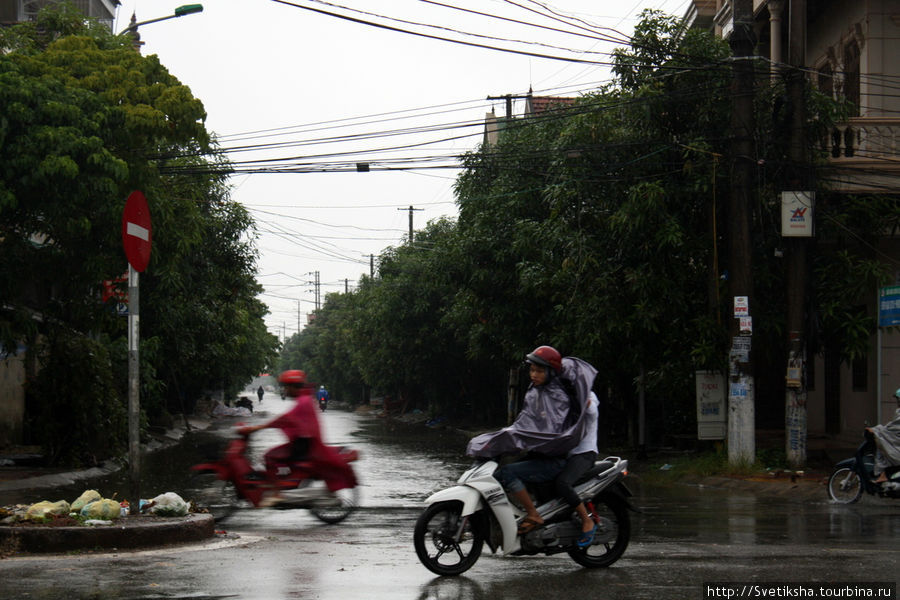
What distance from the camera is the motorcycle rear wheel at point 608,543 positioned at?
7.86m

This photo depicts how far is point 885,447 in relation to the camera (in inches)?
515

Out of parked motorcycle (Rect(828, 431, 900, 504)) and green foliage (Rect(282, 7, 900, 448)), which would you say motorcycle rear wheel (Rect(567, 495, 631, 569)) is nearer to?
parked motorcycle (Rect(828, 431, 900, 504))

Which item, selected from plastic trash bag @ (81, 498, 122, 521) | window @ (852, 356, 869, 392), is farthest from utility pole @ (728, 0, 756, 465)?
plastic trash bag @ (81, 498, 122, 521)

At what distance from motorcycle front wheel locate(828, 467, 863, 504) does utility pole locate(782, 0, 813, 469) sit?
3.48m

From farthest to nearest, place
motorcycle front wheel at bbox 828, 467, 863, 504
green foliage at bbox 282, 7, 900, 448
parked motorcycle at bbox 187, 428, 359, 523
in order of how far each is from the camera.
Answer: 1. green foliage at bbox 282, 7, 900, 448
2. motorcycle front wheel at bbox 828, 467, 863, 504
3. parked motorcycle at bbox 187, 428, 359, 523

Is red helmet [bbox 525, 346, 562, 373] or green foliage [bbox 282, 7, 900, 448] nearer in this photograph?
red helmet [bbox 525, 346, 562, 373]

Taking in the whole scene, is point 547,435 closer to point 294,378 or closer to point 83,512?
point 294,378

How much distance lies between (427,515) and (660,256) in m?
12.7

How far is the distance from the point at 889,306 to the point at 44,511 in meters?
12.8

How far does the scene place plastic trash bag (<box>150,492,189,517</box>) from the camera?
973 centimetres

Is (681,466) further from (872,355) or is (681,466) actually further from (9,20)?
(9,20)

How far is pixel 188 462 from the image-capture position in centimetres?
2394

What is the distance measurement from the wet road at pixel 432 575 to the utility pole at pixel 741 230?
512cm

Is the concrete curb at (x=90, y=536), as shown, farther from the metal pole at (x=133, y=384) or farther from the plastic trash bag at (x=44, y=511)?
the metal pole at (x=133, y=384)
